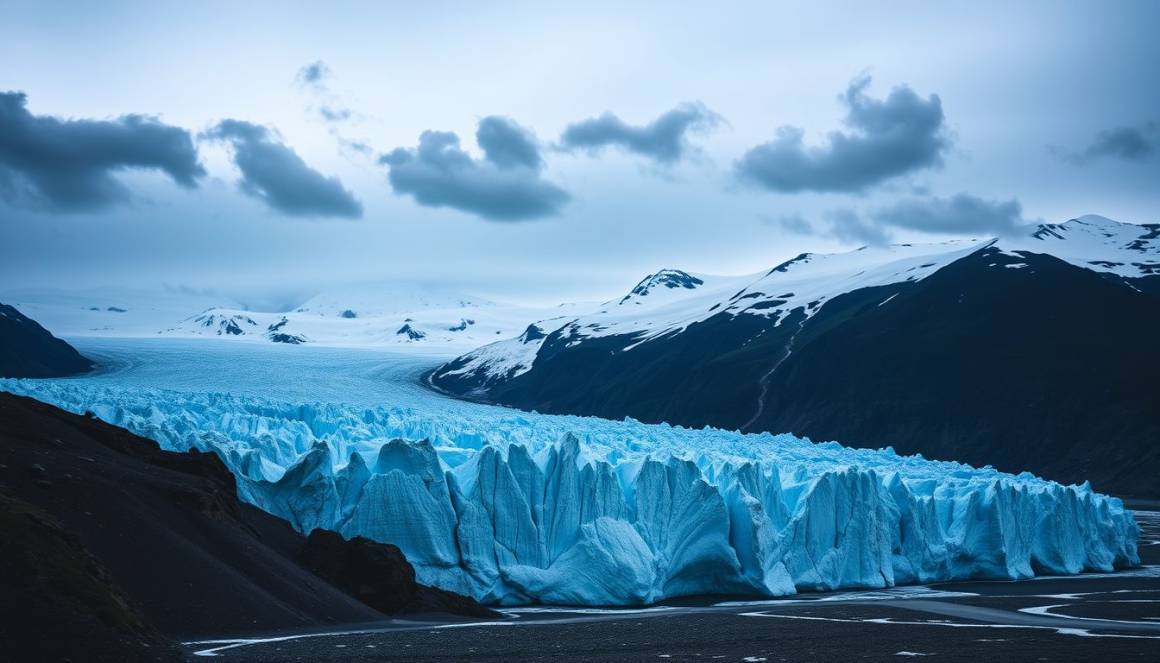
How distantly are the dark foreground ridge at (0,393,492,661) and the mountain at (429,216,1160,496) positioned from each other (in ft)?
183

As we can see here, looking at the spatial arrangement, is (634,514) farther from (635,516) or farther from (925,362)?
(925,362)

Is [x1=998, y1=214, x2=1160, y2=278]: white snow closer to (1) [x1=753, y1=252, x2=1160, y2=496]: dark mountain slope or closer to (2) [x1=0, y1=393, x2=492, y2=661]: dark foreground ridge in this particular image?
(1) [x1=753, y1=252, x2=1160, y2=496]: dark mountain slope

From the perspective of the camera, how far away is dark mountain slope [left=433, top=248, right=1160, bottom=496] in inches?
2749

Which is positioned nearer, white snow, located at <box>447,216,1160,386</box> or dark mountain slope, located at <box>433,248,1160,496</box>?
dark mountain slope, located at <box>433,248,1160,496</box>

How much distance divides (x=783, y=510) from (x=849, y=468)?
209cm

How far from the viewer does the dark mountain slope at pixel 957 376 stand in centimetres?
6981

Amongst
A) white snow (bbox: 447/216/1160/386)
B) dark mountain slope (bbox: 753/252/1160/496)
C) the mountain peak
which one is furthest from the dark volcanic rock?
the mountain peak

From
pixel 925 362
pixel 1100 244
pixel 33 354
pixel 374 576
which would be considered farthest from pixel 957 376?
pixel 33 354

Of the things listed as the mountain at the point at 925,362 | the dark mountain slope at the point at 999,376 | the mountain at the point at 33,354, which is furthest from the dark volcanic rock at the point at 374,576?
the mountain at the point at 33,354

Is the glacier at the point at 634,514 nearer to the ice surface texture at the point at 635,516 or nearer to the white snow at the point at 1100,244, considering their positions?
the ice surface texture at the point at 635,516

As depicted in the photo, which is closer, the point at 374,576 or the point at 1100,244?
the point at 374,576

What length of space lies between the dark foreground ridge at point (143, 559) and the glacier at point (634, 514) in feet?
7.75

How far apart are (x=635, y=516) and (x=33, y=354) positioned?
68.7 meters

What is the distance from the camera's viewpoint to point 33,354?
8044cm
